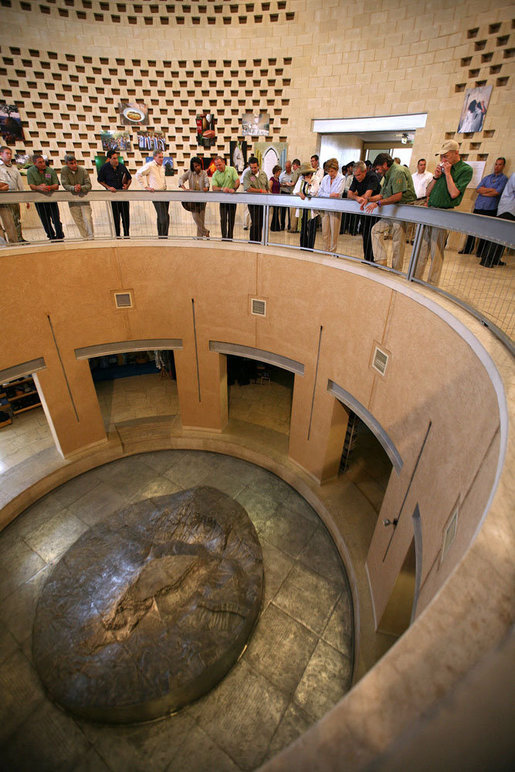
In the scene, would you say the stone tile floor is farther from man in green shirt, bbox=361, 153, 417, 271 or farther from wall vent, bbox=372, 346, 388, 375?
man in green shirt, bbox=361, 153, 417, 271

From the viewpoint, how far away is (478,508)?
2.07m

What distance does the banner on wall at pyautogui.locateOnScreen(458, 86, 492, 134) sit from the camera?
877cm

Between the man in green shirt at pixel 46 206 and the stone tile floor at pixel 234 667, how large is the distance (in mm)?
5208

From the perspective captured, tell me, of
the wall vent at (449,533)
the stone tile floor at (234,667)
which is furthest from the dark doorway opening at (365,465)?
the wall vent at (449,533)

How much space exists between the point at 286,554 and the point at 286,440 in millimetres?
2834

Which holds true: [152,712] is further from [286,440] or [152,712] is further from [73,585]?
[286,440]

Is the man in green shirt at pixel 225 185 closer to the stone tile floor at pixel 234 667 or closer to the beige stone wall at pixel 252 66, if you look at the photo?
the stone tile floor at pixel 234 667

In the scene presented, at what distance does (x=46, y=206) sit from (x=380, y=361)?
635cm

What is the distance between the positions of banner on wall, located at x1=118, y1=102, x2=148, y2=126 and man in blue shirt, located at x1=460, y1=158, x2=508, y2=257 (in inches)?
451

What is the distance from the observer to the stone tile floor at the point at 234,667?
4566mm

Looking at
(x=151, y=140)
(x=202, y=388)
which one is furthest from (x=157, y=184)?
(x=151, y=140)

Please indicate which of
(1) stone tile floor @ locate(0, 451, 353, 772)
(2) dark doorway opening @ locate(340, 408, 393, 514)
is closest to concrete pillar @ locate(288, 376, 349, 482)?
(2) dark doorway opening @ locate(340, 408, 393, 514)

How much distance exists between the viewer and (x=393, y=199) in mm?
4629

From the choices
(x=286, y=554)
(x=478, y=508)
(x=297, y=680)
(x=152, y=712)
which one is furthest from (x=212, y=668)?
(x=478, y=508)
